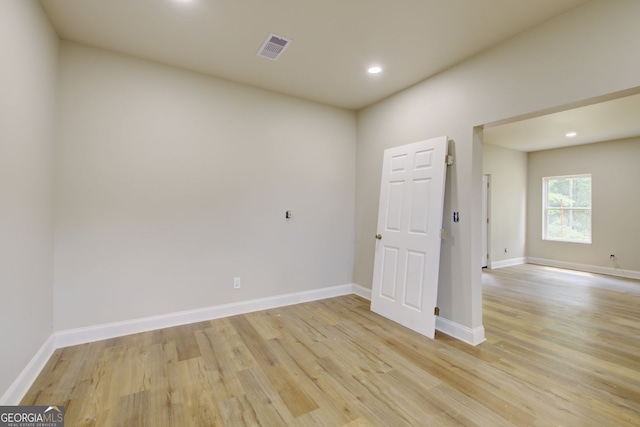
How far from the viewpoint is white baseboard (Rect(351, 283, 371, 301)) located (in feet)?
13.3

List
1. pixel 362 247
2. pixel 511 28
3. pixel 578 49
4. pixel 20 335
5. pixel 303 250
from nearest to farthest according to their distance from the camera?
pixel 20 335
pixel 578 49
pixel 511 28
pixel 303 250
pixel 362 247

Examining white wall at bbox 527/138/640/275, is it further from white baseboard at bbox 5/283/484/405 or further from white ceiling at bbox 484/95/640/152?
white baseboard at bbox 5/283/484/405

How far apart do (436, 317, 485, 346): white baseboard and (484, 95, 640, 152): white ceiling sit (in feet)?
8.97

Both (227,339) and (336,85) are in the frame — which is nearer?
(227,339)

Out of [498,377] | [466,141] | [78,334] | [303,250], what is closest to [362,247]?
[303,250]

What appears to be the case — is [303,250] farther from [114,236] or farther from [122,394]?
[122,394]

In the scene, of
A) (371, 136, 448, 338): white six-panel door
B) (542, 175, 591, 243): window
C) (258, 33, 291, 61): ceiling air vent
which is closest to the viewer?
(258, 33, 291, 61): ceiling air vent

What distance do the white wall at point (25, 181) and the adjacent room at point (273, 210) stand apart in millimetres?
23

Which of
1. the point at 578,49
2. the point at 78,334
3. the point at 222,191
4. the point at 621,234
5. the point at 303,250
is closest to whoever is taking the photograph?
the point at 578,49

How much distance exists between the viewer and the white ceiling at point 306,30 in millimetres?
2129

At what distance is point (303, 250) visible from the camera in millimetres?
3896

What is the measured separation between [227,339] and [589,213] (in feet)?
25.3

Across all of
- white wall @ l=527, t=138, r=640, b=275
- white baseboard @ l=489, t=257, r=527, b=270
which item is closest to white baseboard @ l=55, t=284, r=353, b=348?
white baseboard @ l=489, t=257, r=527, b=270

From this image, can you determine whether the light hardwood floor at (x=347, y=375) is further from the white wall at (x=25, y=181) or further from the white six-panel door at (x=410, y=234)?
the white wall at (x=25, y=181)
